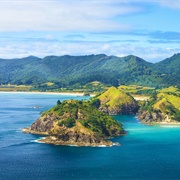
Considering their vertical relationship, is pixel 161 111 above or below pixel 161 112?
above

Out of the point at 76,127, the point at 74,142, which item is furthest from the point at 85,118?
the point at 74,142

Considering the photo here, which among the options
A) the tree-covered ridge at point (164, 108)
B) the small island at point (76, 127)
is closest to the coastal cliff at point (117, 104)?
the tree-covered ridge at point (164, 108)

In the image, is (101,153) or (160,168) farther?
(101,153)

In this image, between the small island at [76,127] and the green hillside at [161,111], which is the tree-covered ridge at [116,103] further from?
the small island at [76,127]

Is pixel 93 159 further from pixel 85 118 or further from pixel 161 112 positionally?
pixel 161 112

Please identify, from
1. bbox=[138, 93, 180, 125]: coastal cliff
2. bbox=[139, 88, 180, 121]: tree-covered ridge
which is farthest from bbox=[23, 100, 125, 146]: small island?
bbox=[139, 88, 180, 121]: tree-covered ridge

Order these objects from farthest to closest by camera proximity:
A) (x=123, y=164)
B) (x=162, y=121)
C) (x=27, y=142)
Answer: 1. (x=162, y=121)
2. (x=27, y=142)
3. (x=123, y=164)

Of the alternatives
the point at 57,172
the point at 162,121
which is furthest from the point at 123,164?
the point at 162,121

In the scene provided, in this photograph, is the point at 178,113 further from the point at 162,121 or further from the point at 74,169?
the point at 74,169
